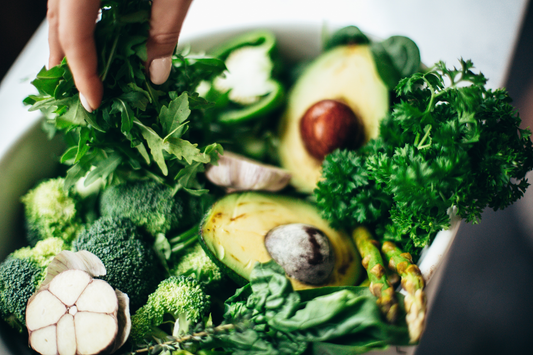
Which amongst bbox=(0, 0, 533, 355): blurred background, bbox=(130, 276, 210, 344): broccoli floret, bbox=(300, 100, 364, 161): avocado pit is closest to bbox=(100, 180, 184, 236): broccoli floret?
bbox=(130, 276, 210, 344): broccoli floret

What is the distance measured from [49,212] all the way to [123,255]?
20 cm

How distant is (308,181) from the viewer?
916 millimetres

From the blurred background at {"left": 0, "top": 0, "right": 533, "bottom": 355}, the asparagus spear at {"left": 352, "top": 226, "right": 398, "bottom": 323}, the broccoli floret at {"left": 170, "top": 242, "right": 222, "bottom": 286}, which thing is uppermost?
the asparagus spear at {"left": 352, "top": 226, "right": 398, "bottom": 323}

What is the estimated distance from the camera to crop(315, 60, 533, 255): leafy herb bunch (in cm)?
60

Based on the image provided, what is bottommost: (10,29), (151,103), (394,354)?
(394,354)

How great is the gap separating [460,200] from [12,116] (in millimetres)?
1057

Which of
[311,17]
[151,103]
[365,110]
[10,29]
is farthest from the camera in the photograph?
[10,29]

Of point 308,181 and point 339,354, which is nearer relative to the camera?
point 339,354

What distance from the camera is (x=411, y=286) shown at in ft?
1.89

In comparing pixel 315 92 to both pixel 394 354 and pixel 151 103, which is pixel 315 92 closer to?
pixel 151 103

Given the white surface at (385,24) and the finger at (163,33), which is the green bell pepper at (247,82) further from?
the finger at (163,33)

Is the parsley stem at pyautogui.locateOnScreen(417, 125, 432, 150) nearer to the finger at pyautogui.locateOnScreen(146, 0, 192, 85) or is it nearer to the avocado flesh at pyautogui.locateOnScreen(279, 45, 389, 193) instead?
the avocado flesh at pyautogui.locateOnScreen(279, 45, 389, 193)

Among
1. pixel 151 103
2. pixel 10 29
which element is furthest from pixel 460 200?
pixel 10 29

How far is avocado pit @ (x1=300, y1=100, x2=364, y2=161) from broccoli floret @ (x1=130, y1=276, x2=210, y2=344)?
0.44 m
